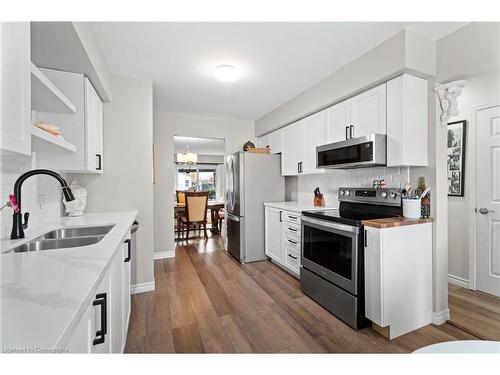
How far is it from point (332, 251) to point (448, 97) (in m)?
1.61

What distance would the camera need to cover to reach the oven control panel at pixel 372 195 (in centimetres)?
222

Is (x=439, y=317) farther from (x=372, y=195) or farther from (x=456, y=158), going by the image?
(x=456, y=158)

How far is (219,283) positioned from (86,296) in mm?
2350

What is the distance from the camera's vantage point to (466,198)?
8.62ft

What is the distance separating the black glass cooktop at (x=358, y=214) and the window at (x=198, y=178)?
727cm

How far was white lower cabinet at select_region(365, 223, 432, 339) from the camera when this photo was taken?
1777mm

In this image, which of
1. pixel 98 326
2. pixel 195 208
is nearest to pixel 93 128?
pixel 98 326

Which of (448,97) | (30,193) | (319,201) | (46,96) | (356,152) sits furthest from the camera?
(319,201)

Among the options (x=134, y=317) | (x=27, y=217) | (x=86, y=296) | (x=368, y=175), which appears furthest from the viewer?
(x=368, y=175)

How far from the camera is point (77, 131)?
1955 millimetres

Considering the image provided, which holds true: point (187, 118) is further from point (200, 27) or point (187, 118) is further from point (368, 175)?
point (368, 175)

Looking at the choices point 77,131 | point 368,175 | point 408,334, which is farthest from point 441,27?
point 77,131

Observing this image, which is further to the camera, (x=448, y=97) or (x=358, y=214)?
(x=358, y=214)

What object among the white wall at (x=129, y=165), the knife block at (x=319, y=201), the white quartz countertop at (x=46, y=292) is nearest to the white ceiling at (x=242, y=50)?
the white wall at (x=129, y=165)
